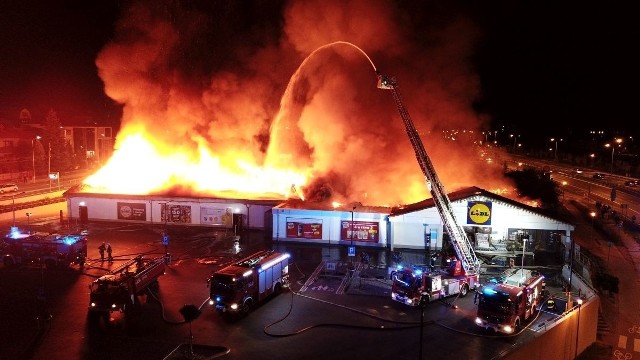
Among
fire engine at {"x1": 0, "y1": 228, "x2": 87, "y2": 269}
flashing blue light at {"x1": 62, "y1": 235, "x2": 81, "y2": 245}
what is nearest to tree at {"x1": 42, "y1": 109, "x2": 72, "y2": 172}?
fire engine at {"x1": 0, "y1": 228, "x2": 87, "y2": 269}

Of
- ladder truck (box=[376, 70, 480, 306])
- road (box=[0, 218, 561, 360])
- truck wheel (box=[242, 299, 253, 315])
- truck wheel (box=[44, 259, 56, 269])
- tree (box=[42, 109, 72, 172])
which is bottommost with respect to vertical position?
road (box=[0, 218, 561, 360])

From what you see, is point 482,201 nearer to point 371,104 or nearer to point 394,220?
point 394,220

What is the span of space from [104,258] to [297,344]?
15316 millimetres

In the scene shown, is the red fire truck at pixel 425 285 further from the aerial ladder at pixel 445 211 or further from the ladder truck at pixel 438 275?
the aerial ladder at pixel 445 211

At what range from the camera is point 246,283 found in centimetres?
1900

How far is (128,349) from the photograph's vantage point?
16203mm

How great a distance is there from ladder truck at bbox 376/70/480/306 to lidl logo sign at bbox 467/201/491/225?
3.11 m

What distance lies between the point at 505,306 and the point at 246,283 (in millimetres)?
9982

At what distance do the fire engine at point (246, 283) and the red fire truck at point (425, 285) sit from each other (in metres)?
5.28

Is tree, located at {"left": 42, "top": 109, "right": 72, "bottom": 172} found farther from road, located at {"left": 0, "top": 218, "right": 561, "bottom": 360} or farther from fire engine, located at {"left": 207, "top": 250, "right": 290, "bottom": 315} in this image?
fire engine, located at {"left": 207, "top": 250, "right": 290, "bottom": 315}

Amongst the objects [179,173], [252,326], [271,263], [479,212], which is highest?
→ [179,173]

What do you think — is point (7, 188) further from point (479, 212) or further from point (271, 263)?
point (479, 212)

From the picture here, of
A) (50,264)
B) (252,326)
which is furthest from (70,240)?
(252,326)

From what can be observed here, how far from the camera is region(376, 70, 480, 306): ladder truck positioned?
65.3 feet
